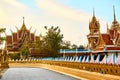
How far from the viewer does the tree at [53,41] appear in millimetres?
53062

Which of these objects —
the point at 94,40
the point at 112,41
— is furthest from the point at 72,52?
the point at 112,41

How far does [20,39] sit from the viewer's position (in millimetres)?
63625

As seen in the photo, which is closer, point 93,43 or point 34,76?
point 34,76

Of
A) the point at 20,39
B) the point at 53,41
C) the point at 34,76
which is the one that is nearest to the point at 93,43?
the point at 53,41

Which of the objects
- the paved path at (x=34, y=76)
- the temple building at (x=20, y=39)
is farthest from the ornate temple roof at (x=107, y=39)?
the temple building at (x=20, y=39)

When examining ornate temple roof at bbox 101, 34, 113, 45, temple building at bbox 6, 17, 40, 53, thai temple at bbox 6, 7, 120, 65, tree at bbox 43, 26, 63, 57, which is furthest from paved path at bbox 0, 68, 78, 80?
temple building at bbox 6, 17, 40, 53

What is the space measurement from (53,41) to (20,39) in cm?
1247

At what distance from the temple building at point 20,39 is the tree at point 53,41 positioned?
7.70m

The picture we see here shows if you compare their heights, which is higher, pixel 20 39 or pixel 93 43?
pixel 20 39

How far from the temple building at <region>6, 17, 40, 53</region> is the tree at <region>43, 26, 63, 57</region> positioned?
7.70 meters

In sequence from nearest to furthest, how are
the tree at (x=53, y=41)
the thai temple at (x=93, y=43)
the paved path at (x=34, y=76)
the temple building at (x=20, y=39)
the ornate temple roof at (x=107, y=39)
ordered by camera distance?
the paved path at (x=34, y=76) < the thai temple at (x=93, y=43) < the ornate temple roof at (x=107, y=39) < the tree at (x=53, y=41) < the temple building at (x=20, y=39)

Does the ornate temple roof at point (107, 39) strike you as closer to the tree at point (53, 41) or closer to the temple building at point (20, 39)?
the tree at point (53, 41)

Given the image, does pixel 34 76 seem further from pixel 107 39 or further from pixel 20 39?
pixel 20 39

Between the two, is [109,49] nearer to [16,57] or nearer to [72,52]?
[72,52]
